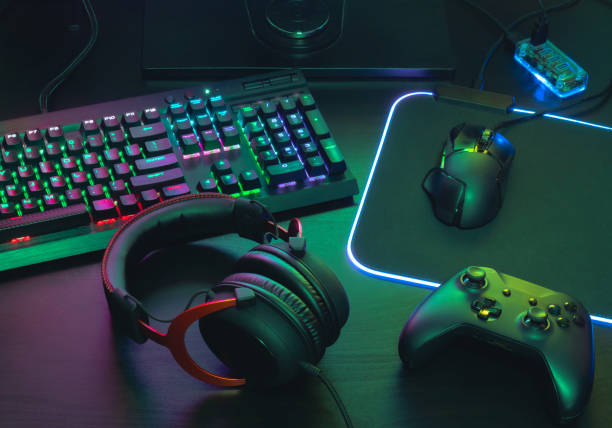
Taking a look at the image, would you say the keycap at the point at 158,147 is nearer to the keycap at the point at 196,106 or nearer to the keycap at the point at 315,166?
the keycap at the point at 196,106

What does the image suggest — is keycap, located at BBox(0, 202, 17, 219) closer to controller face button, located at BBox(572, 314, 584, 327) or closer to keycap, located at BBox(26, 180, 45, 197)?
keycap, located at BBox(26, 180, 45, 197)

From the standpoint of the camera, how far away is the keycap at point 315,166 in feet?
2.53

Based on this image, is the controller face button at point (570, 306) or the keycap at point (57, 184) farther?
the keycap at point (57, 184)

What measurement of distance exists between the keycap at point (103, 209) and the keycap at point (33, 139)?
0.12 metres

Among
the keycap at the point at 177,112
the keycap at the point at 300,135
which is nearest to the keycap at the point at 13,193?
the keycap at the point at 177,112

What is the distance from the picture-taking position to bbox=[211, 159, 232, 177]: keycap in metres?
0.76

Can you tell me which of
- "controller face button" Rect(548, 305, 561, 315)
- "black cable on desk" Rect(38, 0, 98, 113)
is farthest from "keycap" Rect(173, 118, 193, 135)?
"controller face button" Rect(548, 305, 561, 315)

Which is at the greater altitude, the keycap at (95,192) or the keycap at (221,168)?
the keycap at (221,168)

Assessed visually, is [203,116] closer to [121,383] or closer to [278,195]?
[278,195]

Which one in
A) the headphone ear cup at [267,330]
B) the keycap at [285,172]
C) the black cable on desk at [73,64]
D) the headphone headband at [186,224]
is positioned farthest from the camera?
the black cable on desk at [73,64]

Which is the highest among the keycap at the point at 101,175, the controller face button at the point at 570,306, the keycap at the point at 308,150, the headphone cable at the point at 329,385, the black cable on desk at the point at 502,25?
the black cable on desk at the point at 502,25

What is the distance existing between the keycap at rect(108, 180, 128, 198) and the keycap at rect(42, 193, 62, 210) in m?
0.06

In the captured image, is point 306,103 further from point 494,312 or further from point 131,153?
point 494,312

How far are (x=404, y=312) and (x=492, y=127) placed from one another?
34 centimetres
